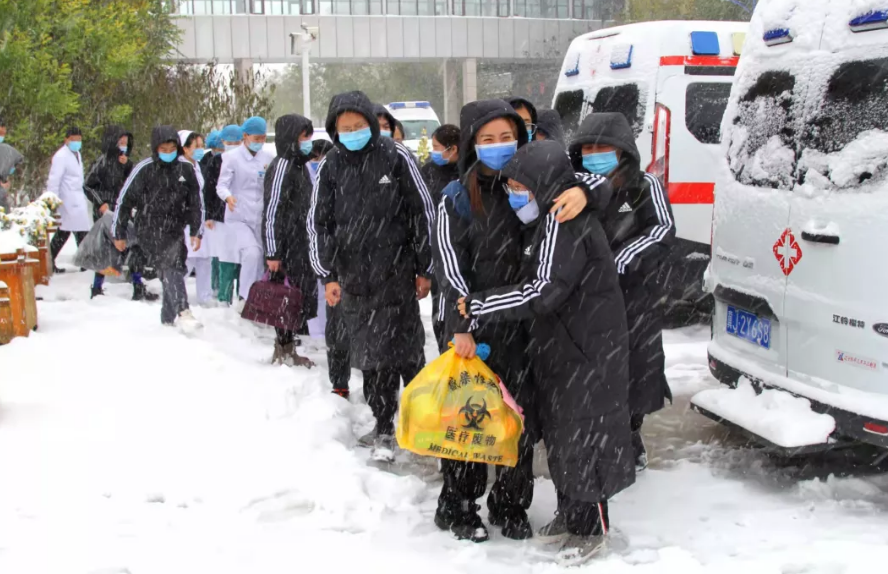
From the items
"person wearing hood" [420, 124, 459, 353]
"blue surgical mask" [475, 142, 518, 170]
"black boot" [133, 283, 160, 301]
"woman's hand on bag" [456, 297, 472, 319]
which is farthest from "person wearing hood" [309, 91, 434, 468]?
"black boot" [133, 283, 160, 301]

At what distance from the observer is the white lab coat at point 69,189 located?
11.5m

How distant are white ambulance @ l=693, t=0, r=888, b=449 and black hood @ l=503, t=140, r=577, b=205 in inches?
58.5

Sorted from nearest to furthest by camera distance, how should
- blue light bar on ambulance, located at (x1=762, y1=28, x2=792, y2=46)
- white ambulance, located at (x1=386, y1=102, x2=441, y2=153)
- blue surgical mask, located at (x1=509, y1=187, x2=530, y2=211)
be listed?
blue surgical mask, located at (x1=509, y1=187, x2=530, y2=211) → blue light bar on ambulance, located at (x1=762, y1=28, x2=792, y2=46) → white ambulance, located at (x1=386, y1=102, x2=441, y2=153)

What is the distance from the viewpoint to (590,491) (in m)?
3.92

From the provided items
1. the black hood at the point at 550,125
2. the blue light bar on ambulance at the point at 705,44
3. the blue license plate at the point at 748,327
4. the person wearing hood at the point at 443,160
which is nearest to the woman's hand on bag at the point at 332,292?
the person wearing hood at the point at 443,160

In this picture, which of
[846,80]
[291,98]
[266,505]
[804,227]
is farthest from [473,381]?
[291,98]

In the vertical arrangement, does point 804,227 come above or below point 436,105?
below

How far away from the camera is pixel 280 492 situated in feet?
15.7

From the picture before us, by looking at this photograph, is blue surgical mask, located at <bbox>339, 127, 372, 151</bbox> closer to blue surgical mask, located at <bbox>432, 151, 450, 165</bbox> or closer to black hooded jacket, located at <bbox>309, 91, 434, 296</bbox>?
Answer: black hooded jacket, located at <bbox>309, 91, 434, 296</bbox>

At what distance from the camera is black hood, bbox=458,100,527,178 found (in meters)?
4.15

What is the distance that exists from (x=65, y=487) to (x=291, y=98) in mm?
70104

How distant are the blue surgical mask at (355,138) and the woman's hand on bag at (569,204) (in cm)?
180

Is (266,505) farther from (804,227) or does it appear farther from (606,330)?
(804,227)

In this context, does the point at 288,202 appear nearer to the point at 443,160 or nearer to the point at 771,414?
the point at 443,160
